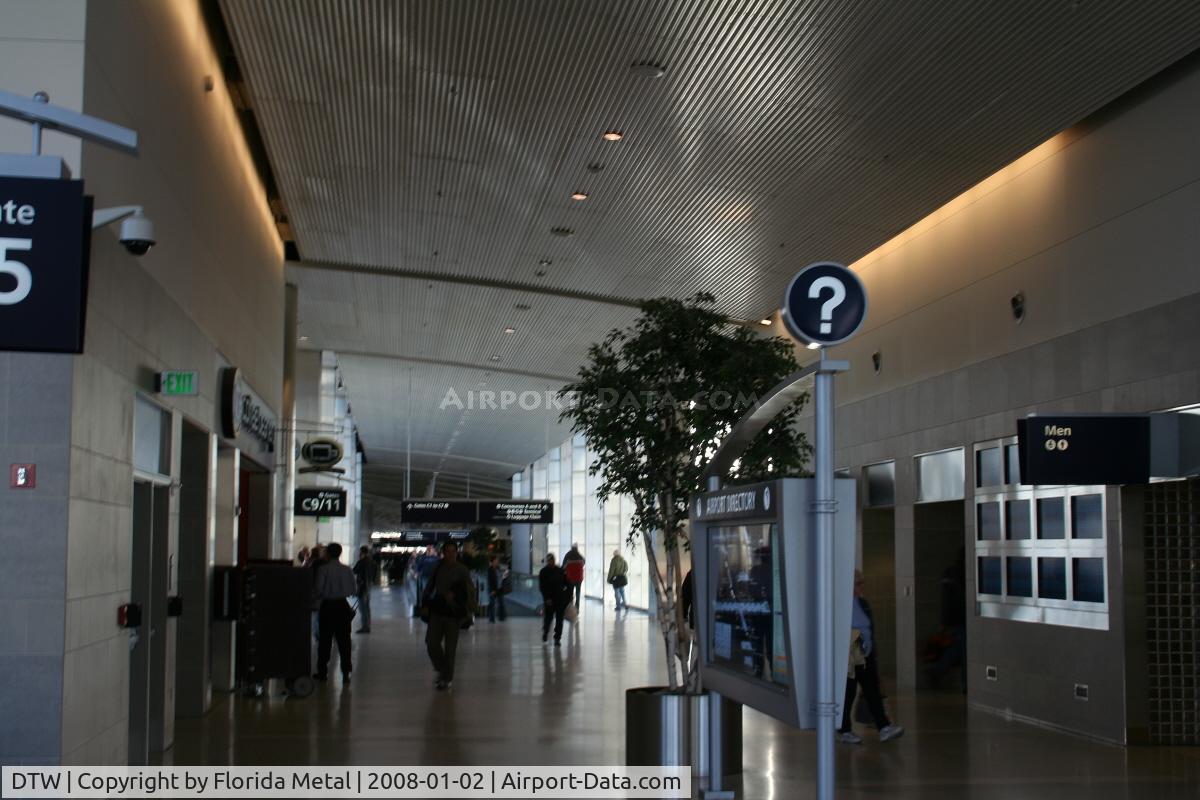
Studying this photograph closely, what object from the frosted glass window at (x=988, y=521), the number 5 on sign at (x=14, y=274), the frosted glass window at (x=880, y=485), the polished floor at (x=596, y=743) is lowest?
the polished floor at (x=596, y=743)

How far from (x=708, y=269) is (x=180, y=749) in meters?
10.2

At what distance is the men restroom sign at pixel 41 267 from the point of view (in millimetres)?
4473

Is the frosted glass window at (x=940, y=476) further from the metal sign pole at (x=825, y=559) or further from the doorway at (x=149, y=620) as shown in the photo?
the metal sign pole at (x=825, y=559)

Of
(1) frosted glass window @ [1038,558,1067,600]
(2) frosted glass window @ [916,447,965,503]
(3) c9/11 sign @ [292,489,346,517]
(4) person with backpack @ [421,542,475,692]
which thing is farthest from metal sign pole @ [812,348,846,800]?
(3) c9/11 sign @ [292,489,346,517]

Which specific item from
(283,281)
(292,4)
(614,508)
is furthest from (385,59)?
(614,508)

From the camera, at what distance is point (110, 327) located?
24.2 feet

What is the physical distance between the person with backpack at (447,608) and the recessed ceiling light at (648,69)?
591 centimetres

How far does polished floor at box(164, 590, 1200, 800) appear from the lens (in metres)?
9.00

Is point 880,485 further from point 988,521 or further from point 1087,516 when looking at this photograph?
point 1087,516

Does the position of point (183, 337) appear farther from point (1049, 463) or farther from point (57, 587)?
point (1049, 463)

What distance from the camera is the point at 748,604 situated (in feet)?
21.2

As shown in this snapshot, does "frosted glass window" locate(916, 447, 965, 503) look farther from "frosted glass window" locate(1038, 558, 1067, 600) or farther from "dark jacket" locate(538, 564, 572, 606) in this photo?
"dark jacket" locate(538, 564, 572, 606)

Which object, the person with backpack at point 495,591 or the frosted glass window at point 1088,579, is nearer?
the frosted glass window at point 1088,579

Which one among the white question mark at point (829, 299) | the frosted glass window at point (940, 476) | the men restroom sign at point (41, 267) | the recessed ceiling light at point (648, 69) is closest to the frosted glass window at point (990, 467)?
the frosted glass window at point (940, 476)
